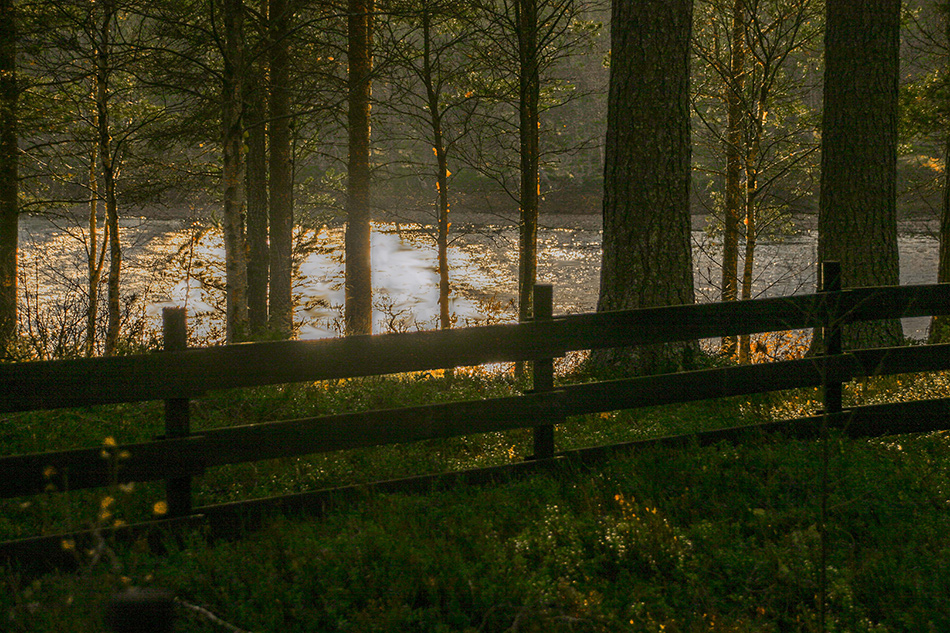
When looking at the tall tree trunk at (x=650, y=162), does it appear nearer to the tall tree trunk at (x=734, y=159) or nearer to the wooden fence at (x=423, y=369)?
the wooden fence at (x=423, y=369)

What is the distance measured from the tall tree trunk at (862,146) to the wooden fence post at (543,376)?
18.6 feet

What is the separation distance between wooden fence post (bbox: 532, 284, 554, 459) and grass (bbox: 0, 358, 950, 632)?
21 centimetres

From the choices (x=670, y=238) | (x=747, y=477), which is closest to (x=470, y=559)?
(x=747, y=477)

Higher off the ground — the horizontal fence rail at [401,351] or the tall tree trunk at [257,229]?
the tall tree trunk at [257,229]

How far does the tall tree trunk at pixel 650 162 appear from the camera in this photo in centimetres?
773

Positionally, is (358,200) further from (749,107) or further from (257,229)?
(749,107)

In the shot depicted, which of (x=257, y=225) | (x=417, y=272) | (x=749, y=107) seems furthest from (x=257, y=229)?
(x=417, y=272)

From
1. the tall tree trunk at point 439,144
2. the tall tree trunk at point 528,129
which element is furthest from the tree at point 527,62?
the tall tree trunk at point 439,144

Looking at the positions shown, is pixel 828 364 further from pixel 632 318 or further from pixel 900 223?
pixel 900 223

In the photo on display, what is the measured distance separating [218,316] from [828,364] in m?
16.9

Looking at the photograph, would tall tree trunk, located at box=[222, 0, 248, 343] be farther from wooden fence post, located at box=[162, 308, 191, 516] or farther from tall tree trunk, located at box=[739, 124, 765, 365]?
tall tree trunk, located at box=[739, 124, 765, 365]

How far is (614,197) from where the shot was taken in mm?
8055

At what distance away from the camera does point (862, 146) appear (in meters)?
8.77

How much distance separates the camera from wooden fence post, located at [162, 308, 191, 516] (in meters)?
4.17
